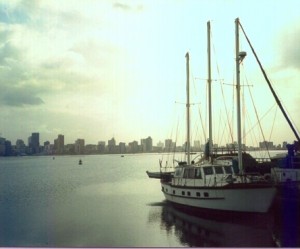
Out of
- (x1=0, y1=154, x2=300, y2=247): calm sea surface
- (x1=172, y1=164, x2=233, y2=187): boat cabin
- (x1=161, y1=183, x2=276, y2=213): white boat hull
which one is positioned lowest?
(x1=0, y1=154, x2=300, y2=247): calm sea surface

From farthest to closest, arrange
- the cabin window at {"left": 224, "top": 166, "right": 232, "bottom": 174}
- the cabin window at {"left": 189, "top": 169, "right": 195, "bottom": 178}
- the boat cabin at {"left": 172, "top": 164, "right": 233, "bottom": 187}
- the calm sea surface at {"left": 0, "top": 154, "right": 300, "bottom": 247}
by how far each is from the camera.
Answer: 1. the cabin window at {"left": 189, "top": 169, "right": 195, "bottom": 178}
2. the cabin window at {"left": 224, "top": 166, "right": 232, "bottom": 174}
3. the boat cabin at {"left": 172, "top": 164, "right": 233, "bottom": 187}
4. the calm sea surface at {"left": 0, "top": 154, "right": 300, "bottom": 247}

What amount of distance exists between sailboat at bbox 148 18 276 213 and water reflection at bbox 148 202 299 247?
0.61 metres

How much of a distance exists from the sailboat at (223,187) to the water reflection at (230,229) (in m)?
0.61

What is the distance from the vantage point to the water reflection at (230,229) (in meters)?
17.8

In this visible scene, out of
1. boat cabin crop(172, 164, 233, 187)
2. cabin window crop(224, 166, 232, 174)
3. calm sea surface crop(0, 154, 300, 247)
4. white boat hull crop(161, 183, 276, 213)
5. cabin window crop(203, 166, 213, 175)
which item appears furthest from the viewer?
cabin window crop(224, 166, 232, 174)

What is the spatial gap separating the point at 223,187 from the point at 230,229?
230 centimetres

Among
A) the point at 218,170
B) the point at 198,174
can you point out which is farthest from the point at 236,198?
the point at 198,174

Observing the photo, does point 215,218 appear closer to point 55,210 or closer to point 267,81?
point 267,81

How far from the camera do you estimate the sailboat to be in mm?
20156

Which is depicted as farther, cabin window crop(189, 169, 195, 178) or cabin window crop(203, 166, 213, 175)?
cabin window crop(189, 169, 195, 178)

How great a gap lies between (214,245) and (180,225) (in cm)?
447

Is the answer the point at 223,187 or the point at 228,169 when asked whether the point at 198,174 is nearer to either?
the point at 228,169

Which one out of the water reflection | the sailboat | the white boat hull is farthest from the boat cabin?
the water reflection

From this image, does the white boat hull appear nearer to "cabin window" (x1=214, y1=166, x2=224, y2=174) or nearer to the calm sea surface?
the calm sea surface
